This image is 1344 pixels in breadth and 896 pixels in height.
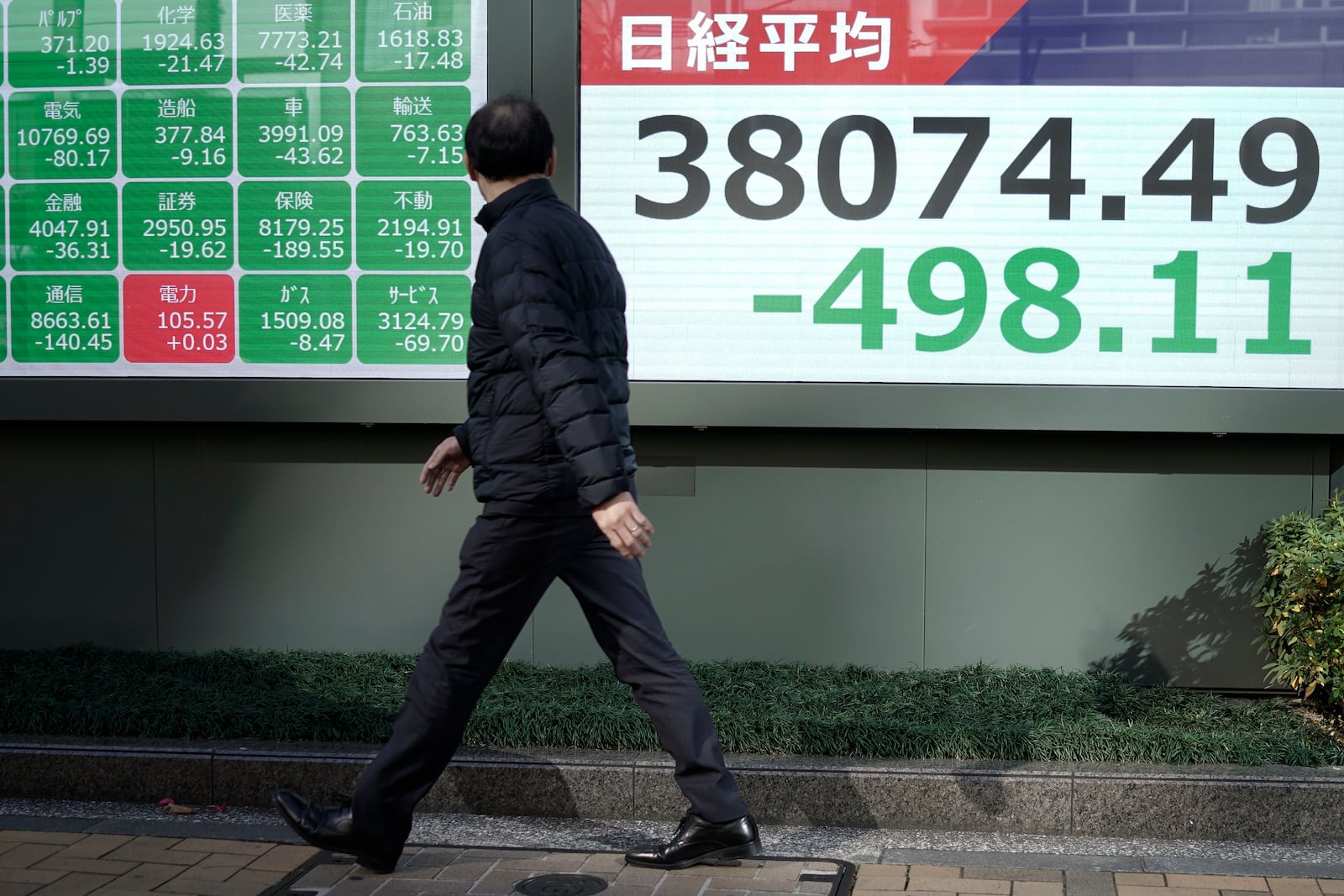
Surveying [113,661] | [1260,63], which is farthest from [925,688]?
[113,661]

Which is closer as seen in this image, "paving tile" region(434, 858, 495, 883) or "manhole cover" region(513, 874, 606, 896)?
"manhole cover" region(513, 874, 606, 896)

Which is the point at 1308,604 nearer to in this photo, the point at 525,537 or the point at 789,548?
the point at 789,548

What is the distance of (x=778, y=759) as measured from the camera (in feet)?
14.6

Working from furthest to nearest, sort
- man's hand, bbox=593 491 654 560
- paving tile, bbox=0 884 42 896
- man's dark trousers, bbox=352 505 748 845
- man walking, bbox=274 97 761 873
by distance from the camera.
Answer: paving tile, bbox=0 884 42 896
man's dark trousers, bbox=352 505 748 845
man walking, bbox=274 97 761 873
man's hand, bbox=593 491 654 560

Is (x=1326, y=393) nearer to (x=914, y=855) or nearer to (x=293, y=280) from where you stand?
(x=914, y=855)

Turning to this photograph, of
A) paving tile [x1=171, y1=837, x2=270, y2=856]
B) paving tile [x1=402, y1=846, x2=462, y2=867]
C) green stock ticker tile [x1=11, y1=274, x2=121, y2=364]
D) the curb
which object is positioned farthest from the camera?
green stock ticker tile [x1=11, y1=274, x2=121, y2=364]

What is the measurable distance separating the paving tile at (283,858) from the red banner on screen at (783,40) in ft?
9.65

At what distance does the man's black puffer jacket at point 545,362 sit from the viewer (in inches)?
133

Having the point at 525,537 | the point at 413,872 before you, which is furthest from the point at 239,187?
the point at 413,872

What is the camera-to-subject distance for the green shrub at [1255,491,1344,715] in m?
4.59

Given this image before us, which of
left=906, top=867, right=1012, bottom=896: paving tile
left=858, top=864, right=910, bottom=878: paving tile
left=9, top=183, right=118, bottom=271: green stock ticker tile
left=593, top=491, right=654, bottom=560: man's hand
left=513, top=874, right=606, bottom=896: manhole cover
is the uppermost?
left=9, top=183, right=118, bottom=271: green stock ticker tile

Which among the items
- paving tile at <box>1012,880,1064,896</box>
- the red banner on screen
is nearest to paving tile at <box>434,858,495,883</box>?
paving tile at <box>1012,880,1064,896</box>

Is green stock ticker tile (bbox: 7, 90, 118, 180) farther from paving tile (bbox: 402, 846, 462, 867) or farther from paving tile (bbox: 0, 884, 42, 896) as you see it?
paving tile (bbox: 402, 846, 462, 867)

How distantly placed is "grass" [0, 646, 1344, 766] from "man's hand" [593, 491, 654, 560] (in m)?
1.37
